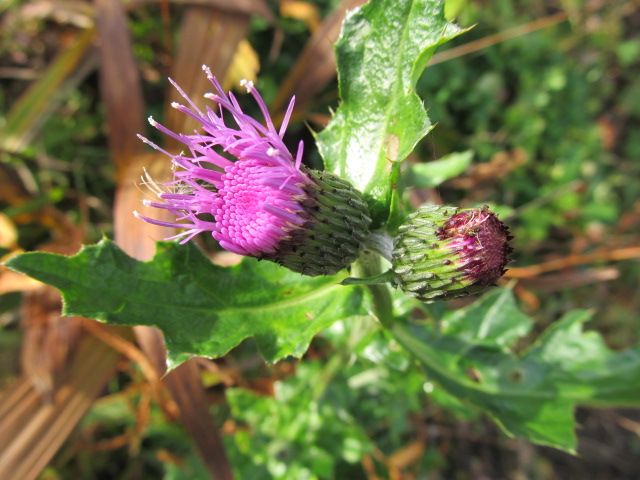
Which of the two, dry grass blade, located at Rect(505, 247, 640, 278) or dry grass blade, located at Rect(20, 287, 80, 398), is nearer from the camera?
dry grass blade, located at Rect(20, 287, 80, 398)

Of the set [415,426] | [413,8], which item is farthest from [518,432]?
[415,426]

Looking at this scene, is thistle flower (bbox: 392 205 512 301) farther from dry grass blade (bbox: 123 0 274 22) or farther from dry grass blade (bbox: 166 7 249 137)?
dry grass blade (bbox: 123 0 274 22)

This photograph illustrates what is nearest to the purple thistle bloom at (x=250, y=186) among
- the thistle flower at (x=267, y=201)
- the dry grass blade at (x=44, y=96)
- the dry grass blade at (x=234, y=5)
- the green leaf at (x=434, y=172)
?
the thistle flower at (x=267, y=201)

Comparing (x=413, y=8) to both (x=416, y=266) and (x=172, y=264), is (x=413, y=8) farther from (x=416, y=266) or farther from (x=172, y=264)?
(x=172, y=264)

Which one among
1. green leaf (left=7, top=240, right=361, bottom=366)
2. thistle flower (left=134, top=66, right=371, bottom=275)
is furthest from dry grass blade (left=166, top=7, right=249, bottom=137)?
thistle flower (left=134, top=66, right=371, bottom=275)

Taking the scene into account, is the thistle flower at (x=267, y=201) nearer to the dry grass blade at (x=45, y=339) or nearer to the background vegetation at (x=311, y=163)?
the background vegetation at (x=311, y=163)

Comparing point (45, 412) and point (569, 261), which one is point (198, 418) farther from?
point (569, 261)
